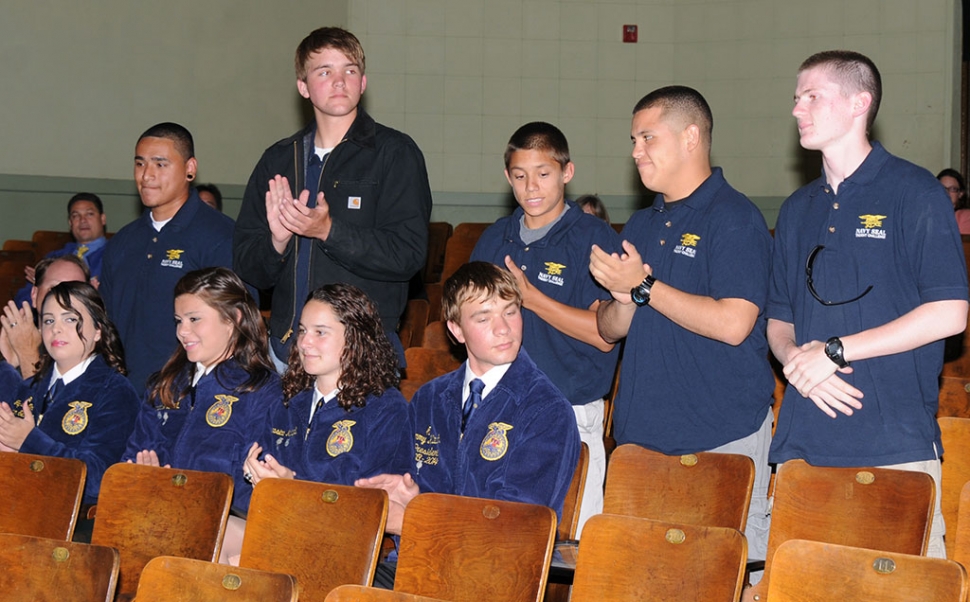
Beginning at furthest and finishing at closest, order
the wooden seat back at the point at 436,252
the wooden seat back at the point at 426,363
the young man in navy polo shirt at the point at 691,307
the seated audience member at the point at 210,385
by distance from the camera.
A: the wooden seat back at the point at 436,252, the wooden seat back at the point at 426,363, the seated audience member at the point at 210,385, the young man in navy polo shirt at the point at 691,307

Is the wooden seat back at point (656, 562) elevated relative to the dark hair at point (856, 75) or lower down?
lower down

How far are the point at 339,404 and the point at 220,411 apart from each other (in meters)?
0.51

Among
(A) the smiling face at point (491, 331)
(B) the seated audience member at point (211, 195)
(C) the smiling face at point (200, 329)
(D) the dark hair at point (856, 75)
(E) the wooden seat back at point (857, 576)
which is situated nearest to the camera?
(E) the wooden seat back at point (857, 576)

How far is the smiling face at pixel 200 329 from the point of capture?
11.6ft

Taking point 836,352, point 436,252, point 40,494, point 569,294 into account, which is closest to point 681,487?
point 836,352

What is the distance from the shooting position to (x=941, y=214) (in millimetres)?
2410

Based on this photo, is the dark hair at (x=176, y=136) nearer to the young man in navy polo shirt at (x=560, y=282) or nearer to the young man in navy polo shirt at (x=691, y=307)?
the young man in navy polo shirt at (x=560, y=282)

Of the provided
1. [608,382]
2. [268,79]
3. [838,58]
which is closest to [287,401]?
[608,382]

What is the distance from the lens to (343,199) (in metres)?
3.33

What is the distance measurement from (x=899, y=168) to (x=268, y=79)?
7019mm

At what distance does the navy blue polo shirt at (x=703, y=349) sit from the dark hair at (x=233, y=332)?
4.37 ft

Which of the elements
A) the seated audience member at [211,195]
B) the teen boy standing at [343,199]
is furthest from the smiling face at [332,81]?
the seated audience member at [211,195]

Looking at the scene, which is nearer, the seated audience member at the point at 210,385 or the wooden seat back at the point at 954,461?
the wooden seat back at the point at 954,461

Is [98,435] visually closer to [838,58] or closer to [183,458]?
[183,458]
